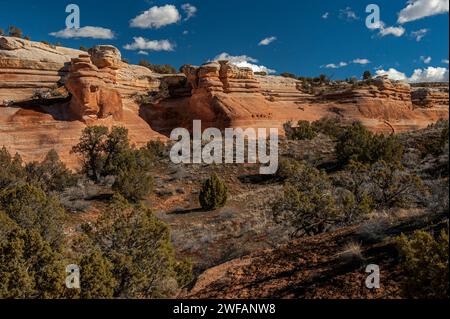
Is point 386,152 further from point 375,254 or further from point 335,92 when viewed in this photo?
point 335,92

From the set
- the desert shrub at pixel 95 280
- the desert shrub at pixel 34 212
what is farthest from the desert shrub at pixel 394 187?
the desert shrub at pixel 34 212

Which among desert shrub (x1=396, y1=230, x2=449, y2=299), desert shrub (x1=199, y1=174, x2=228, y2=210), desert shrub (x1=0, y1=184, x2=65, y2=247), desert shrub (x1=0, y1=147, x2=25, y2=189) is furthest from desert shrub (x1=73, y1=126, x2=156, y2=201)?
desert shrub (x1=396, y1=230, x2=449, y2=299)

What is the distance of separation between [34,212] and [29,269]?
473cm

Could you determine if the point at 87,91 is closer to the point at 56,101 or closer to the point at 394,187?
the point at 56,101

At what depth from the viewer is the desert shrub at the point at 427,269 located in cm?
449

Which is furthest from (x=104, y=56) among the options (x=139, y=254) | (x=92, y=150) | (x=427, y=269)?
(x=427, y=269)

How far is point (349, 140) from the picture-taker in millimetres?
24547

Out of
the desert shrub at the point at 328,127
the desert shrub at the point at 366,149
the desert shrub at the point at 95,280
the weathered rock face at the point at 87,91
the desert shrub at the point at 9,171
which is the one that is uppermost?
the weathered rock face at the point at 87,91

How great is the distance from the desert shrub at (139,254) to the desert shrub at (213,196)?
30.8 ft

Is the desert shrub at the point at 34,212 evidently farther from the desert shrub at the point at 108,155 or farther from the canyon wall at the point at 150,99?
the canyon wall at the point at 150,99

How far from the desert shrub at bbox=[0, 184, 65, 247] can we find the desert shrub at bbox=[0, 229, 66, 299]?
11.4 ft

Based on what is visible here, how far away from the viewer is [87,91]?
28.8m

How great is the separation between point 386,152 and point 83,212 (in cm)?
1559
